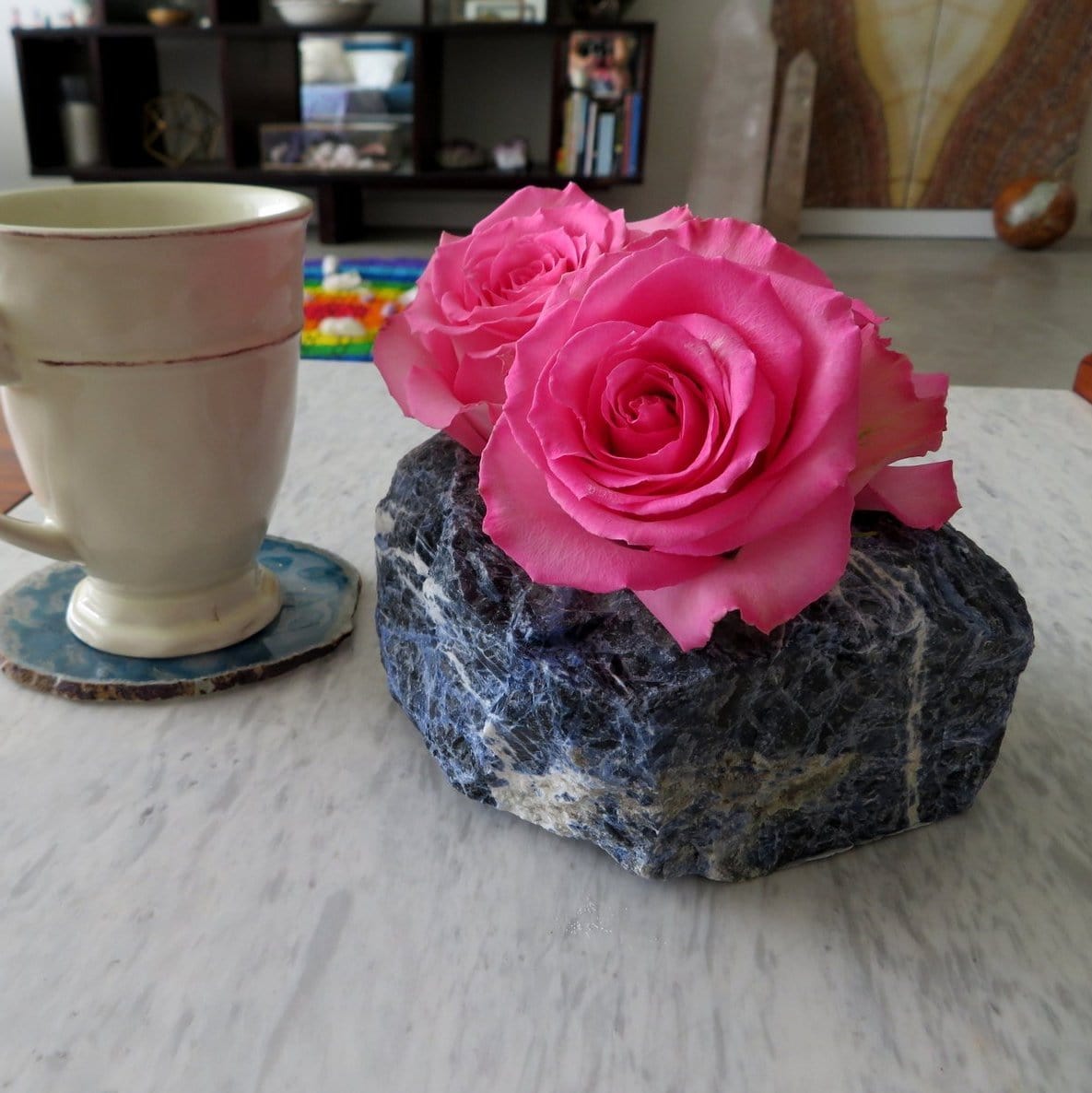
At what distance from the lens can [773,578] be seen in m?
0.28

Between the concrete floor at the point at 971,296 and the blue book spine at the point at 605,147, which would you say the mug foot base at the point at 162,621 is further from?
the blue book spine at the point at 605,147

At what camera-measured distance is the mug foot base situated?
0.43m

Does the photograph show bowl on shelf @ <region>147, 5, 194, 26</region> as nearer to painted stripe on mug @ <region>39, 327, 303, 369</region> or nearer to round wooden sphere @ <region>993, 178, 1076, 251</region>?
round wooden sphere @ <region>993, 178, 1076, 251</region>

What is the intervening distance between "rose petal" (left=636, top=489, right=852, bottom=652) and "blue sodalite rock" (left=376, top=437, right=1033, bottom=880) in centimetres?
2

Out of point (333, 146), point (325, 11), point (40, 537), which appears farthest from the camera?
point (333, 146)

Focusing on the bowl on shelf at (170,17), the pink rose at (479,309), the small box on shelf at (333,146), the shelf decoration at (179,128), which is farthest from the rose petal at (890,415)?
the shelf decoration at (179,128)

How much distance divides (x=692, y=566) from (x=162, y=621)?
0.84ft

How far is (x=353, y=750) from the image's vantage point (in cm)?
38

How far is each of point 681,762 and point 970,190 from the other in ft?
10.8

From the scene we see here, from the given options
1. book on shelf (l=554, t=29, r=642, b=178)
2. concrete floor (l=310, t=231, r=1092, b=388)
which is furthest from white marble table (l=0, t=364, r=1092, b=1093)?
book on shelf (l=554, t=29, r=642, b=178)

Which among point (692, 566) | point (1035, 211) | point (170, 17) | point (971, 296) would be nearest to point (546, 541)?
point (692, 566)

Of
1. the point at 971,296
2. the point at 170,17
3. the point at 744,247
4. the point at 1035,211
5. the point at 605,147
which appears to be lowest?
the point at 971,296

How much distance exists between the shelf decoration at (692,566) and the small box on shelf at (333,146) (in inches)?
99.8

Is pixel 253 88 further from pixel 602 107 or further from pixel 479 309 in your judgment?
pixel 479 309
